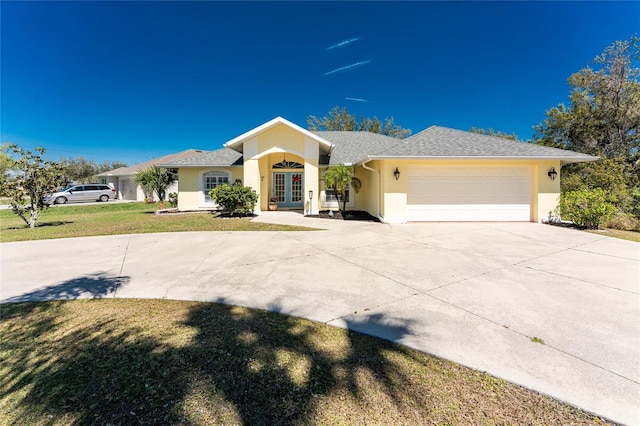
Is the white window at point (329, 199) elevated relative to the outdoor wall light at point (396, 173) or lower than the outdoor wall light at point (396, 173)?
lower

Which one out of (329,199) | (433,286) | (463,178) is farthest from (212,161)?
(433,286)

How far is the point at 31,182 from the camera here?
1066 cm

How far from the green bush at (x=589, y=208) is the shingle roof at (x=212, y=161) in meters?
16.2

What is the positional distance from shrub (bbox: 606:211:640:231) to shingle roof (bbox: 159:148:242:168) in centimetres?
1830

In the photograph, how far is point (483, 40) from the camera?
14781 millimetres

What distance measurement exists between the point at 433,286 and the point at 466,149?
929 centimetres

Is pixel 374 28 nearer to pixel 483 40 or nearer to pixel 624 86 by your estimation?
pixel 483 40

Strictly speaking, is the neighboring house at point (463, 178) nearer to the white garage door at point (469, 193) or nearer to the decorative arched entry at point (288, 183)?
the white garage door at point (469, 193)

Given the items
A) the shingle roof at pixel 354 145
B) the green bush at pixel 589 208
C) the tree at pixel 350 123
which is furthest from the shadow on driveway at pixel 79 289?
the tree at pixel 350 123

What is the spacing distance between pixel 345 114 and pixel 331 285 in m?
32.3

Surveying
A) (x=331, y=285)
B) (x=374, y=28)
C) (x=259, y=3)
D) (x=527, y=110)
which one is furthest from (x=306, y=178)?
(x=527, y=110)

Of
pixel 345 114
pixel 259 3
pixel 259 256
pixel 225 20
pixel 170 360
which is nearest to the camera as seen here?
pixel 170 360

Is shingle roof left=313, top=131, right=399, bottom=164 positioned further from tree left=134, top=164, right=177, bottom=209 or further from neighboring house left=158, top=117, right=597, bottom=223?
tree left=134, top=164, right=177, bottom=209

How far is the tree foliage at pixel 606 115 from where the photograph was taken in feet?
58.8
